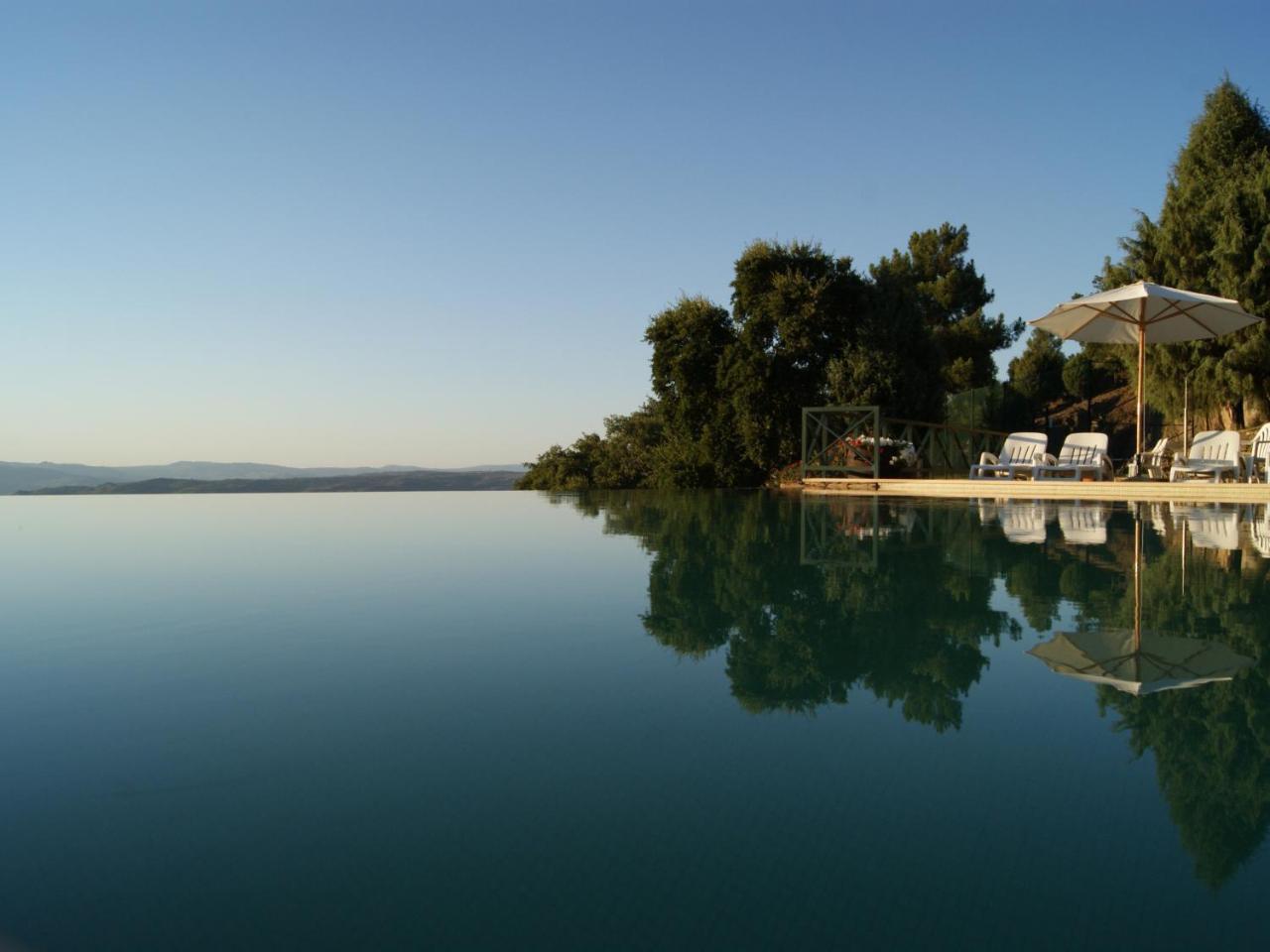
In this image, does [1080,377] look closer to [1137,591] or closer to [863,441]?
[863,441]

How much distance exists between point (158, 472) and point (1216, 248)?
38.6 metres

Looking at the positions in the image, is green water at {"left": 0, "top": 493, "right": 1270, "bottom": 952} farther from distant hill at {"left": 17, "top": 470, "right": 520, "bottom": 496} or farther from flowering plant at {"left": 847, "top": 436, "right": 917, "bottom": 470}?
distant hill at {"left": 17, "top": 470, "right": 520, "bottom": 496}

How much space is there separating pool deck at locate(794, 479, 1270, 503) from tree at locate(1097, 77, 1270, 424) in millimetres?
5787

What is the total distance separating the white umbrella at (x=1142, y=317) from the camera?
10.9m

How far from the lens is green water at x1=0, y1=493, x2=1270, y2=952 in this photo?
4.10 feet

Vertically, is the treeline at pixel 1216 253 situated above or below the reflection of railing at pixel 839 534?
above

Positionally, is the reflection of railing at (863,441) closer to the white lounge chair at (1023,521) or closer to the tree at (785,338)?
the tree at (785,338)

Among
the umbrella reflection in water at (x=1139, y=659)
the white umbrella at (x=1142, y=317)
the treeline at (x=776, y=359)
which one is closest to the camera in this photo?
the umbrella reflection in water at (x=1139, y=659)

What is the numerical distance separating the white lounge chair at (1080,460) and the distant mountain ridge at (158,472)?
576 inches

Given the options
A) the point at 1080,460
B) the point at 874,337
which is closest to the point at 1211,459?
the point at 1080,460

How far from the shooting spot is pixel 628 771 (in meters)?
1.83

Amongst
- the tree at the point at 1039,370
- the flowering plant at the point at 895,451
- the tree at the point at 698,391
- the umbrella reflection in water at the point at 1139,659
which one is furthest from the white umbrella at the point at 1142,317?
the tree at the point at 1039,370

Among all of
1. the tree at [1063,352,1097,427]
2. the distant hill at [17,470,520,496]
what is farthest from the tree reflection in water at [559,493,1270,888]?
the tree at [1063,352,1097,427]

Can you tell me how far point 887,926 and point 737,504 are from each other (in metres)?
10.2
